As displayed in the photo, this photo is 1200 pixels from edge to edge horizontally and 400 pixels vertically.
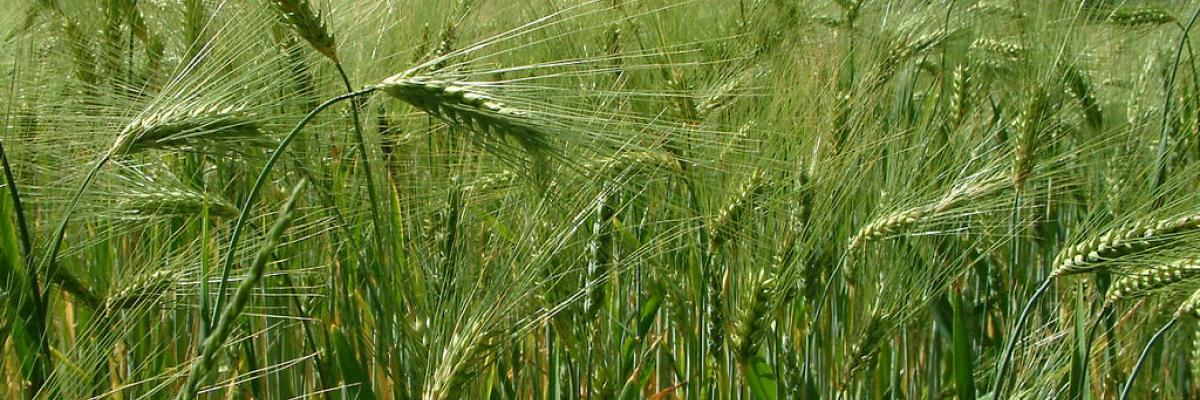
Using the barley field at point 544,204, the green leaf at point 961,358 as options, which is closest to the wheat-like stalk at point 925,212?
the barley field at point 544,204

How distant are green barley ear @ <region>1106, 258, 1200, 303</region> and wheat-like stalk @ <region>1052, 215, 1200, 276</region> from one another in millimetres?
28

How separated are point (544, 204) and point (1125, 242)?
0.60 metres

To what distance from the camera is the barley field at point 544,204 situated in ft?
3.51

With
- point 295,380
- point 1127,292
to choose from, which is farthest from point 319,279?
point 1127,292

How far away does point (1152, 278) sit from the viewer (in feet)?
3.94

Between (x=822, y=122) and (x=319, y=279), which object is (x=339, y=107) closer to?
(x=319, y=279)

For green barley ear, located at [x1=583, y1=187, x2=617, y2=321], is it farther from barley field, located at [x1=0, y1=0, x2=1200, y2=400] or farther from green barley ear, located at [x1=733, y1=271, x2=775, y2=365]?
green barley ear, located at [x1=733, y1=271, x2=775, y2=365]

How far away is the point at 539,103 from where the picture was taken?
974mm

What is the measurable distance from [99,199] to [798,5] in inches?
46.1

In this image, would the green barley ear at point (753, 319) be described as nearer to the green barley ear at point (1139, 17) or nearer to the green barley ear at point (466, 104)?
the green barley ear at point (466, 104)

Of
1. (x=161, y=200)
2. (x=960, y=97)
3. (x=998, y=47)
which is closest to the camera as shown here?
(x=161, y=200)

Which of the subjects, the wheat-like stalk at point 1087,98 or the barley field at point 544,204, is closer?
the barley field at point 544,204

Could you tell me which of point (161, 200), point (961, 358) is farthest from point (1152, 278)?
point (161, 200)

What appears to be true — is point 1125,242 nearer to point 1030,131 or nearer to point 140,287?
point 1030,131
